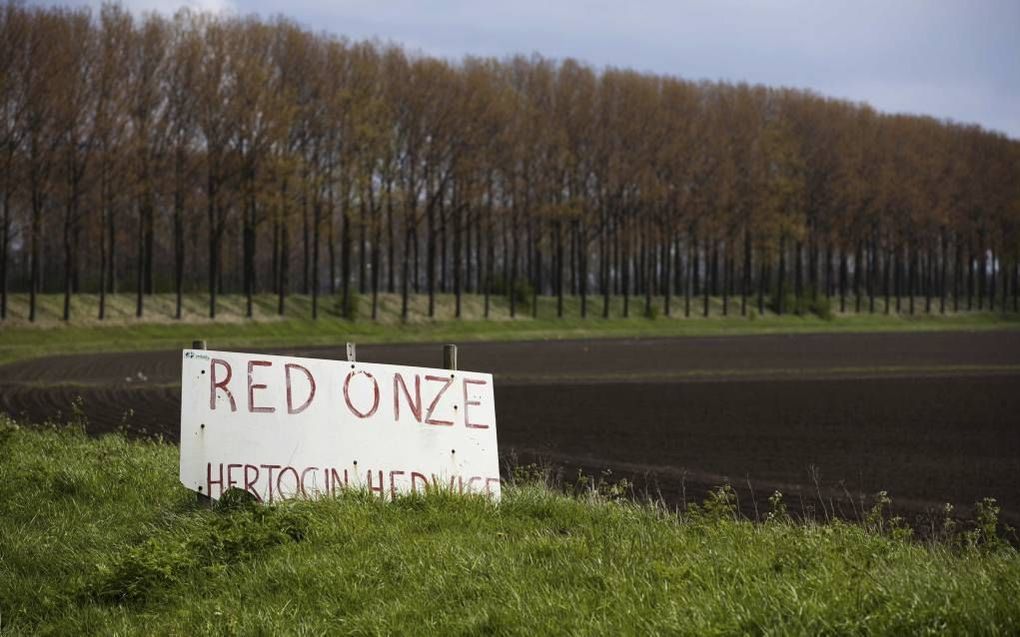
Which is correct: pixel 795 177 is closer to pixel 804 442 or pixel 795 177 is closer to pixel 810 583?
pixel 804 442

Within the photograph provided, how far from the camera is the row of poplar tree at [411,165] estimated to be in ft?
201

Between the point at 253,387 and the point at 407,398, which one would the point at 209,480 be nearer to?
the point at 253,387

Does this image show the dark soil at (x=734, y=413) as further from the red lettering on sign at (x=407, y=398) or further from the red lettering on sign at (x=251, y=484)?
the red lettering on sign at (x=251, y=484)

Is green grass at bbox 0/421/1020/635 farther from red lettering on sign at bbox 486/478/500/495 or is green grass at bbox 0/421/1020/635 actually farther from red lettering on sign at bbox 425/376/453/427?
red lettering on sign at bbox 425/376/453/427

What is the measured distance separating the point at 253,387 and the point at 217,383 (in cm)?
32

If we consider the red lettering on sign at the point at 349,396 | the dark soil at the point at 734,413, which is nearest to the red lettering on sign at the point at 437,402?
the red lettering on sign at the point at 349,396

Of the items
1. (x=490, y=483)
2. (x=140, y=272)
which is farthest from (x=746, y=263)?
(x=490, y=483)

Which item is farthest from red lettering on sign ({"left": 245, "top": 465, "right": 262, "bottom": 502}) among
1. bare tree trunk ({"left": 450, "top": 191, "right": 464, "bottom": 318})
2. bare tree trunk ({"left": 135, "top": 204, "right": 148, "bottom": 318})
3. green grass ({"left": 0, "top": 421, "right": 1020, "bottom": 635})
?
bare tree trunk ({"left": 450, "top": 191, "right": 464, "bottom": 318})

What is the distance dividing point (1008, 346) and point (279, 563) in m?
66.3

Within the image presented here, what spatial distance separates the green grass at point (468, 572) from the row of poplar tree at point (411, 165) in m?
51.6

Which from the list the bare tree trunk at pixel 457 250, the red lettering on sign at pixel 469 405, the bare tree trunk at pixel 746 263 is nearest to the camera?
the red lettering on sign at pixel 469 405

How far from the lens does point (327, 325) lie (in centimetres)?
7056

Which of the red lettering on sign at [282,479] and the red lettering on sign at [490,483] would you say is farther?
the red lettering on sign at [490,483]

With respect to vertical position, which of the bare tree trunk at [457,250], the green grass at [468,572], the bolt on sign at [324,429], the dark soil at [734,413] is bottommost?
the dark soil at [734,413]
